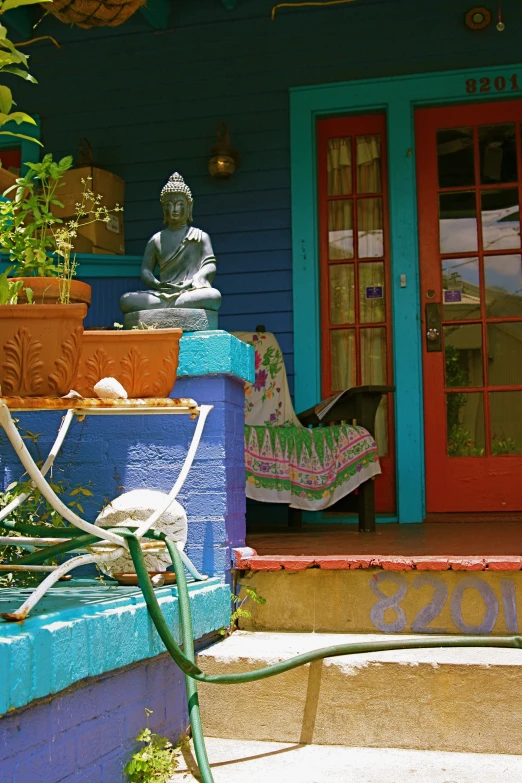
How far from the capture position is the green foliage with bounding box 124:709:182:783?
2.01m

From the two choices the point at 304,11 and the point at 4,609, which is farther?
the point at 304,11

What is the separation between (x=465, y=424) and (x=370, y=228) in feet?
4.42

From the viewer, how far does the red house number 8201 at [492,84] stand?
5.05 meters

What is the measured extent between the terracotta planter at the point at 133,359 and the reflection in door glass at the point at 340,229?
3090 millimetres

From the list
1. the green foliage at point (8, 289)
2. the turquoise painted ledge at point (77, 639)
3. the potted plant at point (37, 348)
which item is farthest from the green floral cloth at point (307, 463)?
the potted plant at point (37, 348)

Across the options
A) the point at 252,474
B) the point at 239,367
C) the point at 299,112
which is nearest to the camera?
the point at 239,367

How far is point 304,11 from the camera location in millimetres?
5395

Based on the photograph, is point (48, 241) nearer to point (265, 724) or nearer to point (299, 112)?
point (265, 724)

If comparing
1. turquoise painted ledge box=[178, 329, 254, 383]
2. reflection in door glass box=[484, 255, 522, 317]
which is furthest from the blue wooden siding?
turquoise painted ledge box=[178, 329, 254, 383]

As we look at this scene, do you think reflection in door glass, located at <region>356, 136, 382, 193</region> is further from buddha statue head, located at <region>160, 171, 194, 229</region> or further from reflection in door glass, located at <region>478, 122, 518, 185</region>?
buddha statue head, located at <region>160, 171, 194, 229</region>

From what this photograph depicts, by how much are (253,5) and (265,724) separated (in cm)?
458

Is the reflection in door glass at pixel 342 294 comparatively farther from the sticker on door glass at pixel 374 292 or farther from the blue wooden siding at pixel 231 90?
the blue wooden siding at pixel 231 90

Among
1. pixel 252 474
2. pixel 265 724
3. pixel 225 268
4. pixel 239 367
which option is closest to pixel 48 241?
pixel 239 367

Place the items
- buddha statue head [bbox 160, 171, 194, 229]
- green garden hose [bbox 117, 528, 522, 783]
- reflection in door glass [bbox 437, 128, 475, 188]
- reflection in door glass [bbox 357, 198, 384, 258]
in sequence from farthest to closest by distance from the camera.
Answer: reflection in door glass [bbox 357, 198, 384, 258], reflection in door glass [bbox 437, 128, 475, 188], buddha statue head [bbox 160, 171, 194, 229], green garden hose [bbox 117, 528, 522, 783]
